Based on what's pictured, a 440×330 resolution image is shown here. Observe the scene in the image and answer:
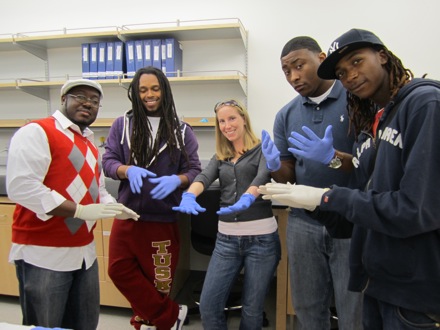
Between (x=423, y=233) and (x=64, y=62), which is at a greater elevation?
(x=64, y=62)

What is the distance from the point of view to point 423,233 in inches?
29.1

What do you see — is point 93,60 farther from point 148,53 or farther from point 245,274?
point 245,274

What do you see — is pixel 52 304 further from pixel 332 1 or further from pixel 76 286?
pixel 332 1

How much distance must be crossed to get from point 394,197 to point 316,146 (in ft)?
1.34

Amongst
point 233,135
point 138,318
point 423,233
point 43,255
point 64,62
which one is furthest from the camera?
point 64,62

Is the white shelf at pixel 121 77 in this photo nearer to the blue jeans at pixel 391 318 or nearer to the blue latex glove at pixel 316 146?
the blue latex glove at pixel 316 146

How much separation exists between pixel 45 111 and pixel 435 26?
346cm

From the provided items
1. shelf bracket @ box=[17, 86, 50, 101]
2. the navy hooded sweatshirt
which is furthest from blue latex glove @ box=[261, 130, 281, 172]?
shelf bracket @ box=[17, 86, 50, 101]

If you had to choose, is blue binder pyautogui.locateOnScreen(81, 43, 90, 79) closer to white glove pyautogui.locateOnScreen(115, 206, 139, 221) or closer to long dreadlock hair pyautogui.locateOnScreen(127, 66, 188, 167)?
long dreadlock hair pyautogui.locateOnScreen(127, 66, 188, 167)

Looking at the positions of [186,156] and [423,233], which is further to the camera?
[186,156]

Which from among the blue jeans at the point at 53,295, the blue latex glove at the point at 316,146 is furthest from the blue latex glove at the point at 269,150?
the blue jeans at the point at 53,295

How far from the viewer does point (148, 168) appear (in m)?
1.54

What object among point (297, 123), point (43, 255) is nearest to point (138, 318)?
point (43, 255)

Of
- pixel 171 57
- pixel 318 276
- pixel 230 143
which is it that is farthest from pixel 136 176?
pixel 171 57
